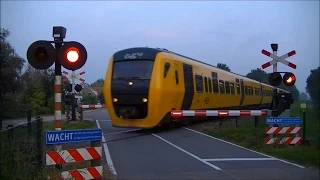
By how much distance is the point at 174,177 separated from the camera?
858 centimetres

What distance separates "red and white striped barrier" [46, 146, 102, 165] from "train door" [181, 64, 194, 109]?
10977 mm

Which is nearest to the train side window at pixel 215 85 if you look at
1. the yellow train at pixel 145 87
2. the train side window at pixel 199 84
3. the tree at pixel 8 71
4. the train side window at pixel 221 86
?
the train side window at pixel 221 86

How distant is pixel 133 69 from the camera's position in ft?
55.3

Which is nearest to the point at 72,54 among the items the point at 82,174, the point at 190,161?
the point at 82,174

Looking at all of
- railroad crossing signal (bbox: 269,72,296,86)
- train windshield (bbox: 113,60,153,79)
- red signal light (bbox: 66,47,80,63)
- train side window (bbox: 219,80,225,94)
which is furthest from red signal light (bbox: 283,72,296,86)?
train side window (bbox: 219,80,225,94)

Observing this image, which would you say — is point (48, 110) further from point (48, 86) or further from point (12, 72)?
point (12, 72)

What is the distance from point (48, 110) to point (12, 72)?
698 cm

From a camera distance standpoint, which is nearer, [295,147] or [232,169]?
[232,169]

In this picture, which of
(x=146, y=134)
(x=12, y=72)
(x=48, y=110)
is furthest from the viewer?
(x=12, y=72)

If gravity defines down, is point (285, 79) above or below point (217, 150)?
above

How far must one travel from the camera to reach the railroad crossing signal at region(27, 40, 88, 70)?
7405 millimetres

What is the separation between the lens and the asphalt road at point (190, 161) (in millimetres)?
8820

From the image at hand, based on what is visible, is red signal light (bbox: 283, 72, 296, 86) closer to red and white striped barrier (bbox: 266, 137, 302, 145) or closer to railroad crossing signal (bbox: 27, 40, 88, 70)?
red and white striped barrier (bbox: 266, 137, 302, 145)

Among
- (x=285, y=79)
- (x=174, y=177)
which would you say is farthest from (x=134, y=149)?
(x=285, y=79)
